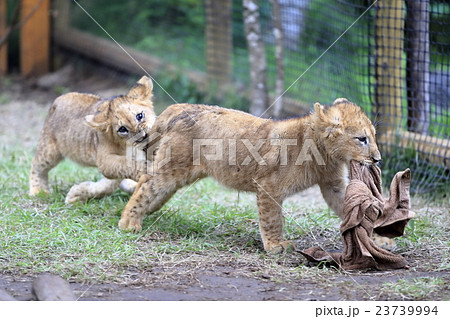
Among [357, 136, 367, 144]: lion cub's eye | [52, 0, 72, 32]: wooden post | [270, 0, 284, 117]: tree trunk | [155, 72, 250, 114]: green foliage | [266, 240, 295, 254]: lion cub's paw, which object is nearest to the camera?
[357, 136, 367, 144]: lion cub's eye

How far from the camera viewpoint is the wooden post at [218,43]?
11852 millimetres

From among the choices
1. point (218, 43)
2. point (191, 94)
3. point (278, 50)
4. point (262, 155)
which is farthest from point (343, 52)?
point (262, 155)

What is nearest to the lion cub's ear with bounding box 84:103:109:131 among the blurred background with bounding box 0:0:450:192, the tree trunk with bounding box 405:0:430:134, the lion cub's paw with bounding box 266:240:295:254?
the lion cub's paw with bounding box 266:240:295:254

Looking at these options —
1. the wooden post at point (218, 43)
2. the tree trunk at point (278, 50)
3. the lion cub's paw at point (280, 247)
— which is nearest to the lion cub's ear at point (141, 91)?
the lion cub's paw at point (280, 247)

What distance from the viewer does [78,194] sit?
6.88m

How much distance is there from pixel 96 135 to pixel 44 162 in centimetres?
87

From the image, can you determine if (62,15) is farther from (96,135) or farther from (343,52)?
(96,135)

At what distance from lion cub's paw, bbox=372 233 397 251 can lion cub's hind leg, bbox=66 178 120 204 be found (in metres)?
2.83

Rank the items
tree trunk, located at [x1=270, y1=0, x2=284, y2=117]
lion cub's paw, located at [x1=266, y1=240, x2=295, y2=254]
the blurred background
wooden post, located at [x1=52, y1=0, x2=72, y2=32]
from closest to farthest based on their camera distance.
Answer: lion cub's paw, located at [x1=266, y1=240, x2=295, y2=254] → the blurred background → tree trunk, located at [x1=270, y1=0, x2=284, y2=117] → wooden post, located at [x1=52, y1=0, x2=72, y2=32]

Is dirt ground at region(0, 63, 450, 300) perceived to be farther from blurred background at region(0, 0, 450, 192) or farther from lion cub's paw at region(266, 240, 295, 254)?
blurred background at region(0, 0, 450, 192)

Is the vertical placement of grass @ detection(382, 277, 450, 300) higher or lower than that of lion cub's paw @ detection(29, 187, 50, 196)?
lower

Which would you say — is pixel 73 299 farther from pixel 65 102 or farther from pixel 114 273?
pixel 65 102

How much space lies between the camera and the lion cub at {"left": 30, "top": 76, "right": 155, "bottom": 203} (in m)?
6.50

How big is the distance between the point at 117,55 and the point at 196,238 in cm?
838
